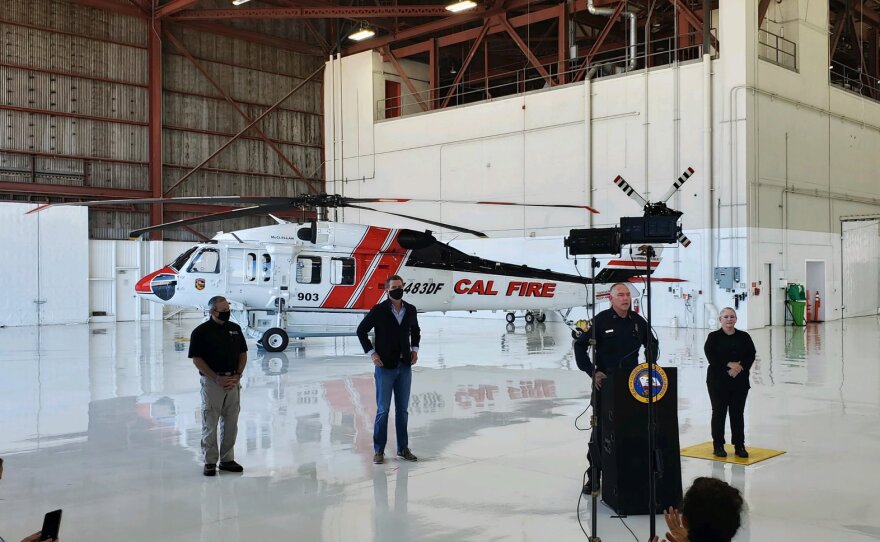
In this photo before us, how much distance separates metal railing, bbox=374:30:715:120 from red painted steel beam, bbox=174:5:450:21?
8.79 ft

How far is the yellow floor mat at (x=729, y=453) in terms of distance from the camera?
20.9 feet

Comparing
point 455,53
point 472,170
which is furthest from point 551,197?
point 455,53

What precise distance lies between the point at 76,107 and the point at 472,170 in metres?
13.7

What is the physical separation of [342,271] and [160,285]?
3.59 metres

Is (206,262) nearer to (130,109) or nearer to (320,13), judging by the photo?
(320,13)

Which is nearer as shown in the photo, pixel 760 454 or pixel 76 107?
pixel 760 454

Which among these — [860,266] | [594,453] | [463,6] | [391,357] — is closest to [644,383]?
[594,453]

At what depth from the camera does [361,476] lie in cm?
605

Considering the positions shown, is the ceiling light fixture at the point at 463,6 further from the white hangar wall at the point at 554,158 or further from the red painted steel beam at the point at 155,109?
the red painted steel beam at the point at 155,109

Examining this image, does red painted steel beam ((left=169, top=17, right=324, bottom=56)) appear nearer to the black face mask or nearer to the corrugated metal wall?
the corrugated metal wall

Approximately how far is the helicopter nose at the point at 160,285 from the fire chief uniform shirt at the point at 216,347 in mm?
9280

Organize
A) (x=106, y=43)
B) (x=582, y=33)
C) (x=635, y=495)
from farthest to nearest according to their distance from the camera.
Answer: (x=582, y=33) → (x=106, y=43) → (x=635, y=495)

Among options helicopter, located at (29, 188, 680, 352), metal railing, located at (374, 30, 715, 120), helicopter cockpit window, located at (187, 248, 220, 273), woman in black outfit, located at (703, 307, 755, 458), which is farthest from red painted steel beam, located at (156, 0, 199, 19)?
woman in black outfit, located at (703, 307, 755, 458)

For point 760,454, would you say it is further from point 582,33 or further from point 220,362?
point 582,33
